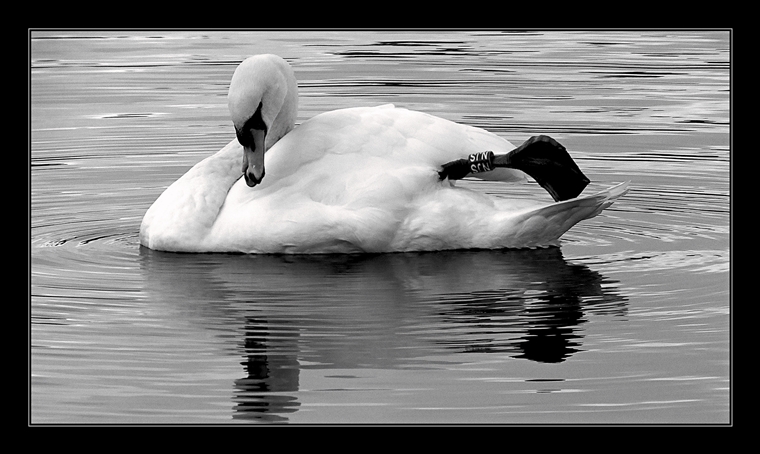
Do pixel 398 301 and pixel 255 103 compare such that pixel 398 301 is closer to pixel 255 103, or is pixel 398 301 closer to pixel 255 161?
pixel 255 161

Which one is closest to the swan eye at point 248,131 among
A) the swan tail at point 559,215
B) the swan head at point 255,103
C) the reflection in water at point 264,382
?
the swan head at point 255,103

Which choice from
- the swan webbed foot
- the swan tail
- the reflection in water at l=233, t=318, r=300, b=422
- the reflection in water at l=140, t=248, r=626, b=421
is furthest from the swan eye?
the reflection in water at l=233, t=318, r=300, b=422

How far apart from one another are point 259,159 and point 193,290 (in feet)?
3.89

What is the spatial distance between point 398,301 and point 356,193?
4.14ft

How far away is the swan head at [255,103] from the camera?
1087cm

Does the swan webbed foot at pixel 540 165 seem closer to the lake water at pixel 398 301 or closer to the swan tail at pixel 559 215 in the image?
the swan tail at pixel 559 215

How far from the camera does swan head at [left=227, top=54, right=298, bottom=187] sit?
35.7ft

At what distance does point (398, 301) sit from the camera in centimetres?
978

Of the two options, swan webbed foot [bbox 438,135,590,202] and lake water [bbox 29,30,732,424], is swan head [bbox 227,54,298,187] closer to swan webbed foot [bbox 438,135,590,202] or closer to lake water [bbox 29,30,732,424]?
lake water [bbox 29,30,732,424]

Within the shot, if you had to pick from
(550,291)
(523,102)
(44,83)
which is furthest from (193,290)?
(44,83)

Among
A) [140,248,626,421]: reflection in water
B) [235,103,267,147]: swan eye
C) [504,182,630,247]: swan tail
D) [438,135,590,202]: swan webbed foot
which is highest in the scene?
[235,103,267,147]: swan eye

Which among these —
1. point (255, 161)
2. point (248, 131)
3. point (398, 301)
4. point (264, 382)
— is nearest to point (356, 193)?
point (255, 161)

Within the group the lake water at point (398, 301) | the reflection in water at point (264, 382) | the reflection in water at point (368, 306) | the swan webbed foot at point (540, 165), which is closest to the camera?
the reflection in water at point (264, 382)

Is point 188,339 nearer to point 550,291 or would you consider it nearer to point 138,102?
point 550,291
